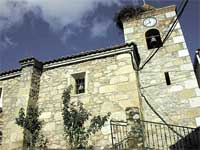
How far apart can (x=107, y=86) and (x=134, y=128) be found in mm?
2153

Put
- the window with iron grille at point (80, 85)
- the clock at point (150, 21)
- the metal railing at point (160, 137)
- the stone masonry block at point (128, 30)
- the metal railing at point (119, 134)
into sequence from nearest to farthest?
the metal railing at point (119, 134)
the metal railing at point (160, 137)
the window with iron grille at point (80, 85)
the clock at point (150, 21)
the stone masonry block at point (128, 30)

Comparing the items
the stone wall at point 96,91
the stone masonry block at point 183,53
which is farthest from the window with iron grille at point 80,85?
the stone masonry block at point 183,53

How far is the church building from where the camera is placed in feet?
33.3

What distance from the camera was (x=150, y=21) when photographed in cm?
1383

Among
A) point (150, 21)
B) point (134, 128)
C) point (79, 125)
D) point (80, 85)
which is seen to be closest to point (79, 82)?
point (80, 85)

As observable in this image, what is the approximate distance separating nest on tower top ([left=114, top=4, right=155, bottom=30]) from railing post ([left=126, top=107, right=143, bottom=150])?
614 centimetres

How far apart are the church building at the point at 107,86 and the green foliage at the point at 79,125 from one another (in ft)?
1.34

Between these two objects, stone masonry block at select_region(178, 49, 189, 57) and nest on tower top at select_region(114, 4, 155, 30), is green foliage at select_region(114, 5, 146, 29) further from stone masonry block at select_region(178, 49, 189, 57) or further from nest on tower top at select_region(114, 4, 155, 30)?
stone masonry block at select_region(178, 49, 189, 57)

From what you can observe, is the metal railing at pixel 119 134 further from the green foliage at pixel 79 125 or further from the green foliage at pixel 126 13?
the green foliage at pixel 126 13

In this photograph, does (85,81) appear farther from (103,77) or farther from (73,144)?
(73,144)

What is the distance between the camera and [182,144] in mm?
9852

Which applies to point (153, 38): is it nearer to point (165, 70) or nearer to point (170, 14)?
point (170, 14)

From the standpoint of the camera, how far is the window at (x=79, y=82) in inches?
442

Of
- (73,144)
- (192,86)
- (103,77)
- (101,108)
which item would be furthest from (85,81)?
(192,86)
